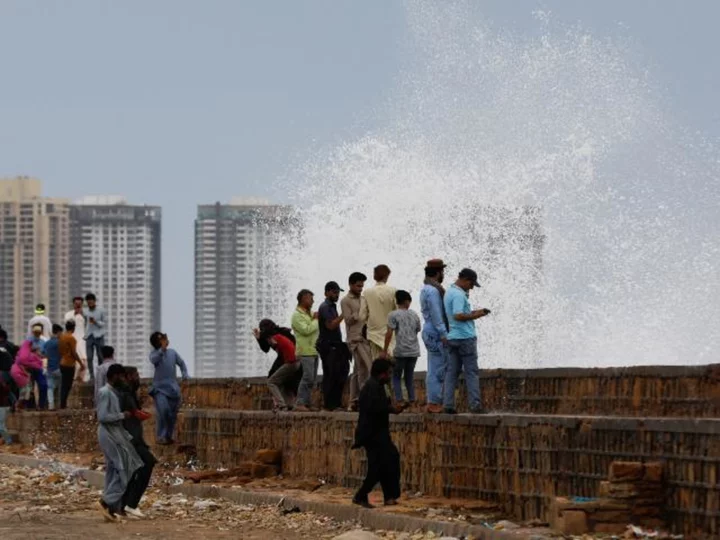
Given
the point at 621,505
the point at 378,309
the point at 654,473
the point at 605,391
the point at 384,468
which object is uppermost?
the point at 378,309

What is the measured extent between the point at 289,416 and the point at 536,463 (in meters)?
6.20

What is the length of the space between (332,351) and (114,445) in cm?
391

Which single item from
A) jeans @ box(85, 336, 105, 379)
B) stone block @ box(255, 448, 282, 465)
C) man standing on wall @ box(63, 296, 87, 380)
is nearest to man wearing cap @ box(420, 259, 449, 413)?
stone block @ box(255, 448, 282, 465)

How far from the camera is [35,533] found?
17359 mm

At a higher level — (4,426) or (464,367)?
(464,367)

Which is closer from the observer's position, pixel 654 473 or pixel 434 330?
pixel 654 473

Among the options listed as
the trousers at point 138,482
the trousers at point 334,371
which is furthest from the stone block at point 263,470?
the trousers at point 138,482

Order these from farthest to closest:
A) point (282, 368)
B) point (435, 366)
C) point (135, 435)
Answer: point (282, 368) < point (435, 366) < point (135, 435)

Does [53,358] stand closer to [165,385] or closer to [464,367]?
[165,385]

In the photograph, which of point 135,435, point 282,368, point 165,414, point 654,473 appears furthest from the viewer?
point 165,414

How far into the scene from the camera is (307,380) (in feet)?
73.0

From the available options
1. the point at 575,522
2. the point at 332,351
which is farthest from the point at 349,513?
the point at 332,351

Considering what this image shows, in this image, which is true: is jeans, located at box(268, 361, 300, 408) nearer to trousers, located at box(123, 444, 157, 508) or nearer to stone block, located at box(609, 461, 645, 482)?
trousers, located at box(123, 444, 157, 508)

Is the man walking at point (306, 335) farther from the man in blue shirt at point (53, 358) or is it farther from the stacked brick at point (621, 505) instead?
the man in blue shirt at point (53, 358)
